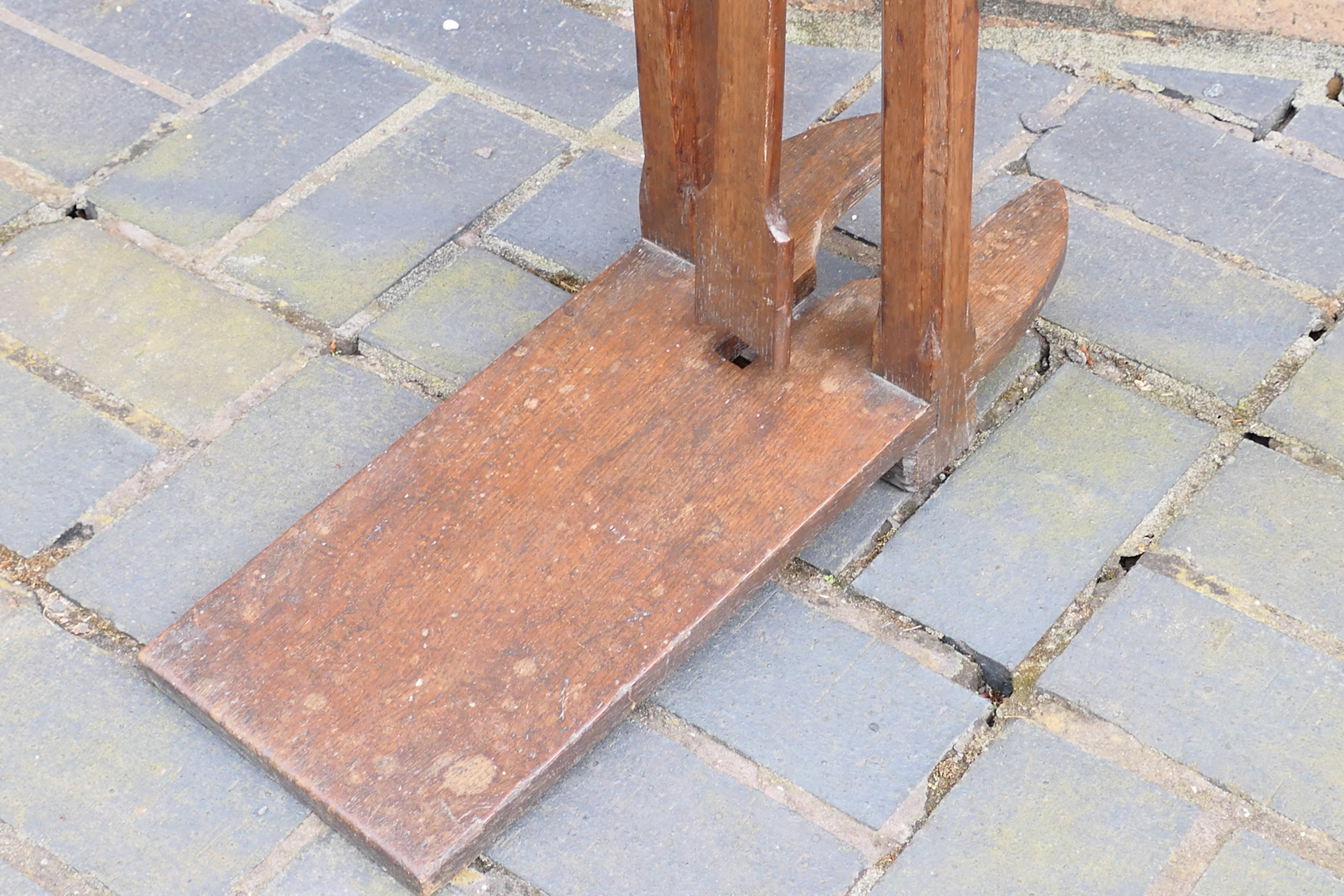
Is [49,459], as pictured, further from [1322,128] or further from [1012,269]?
[1322,128]

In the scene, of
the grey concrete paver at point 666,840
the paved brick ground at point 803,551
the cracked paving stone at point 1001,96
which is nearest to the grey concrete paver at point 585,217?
the paved brick ground at point 803,551

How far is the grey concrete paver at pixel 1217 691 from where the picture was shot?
1.61 meters

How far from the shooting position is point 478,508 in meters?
1.73

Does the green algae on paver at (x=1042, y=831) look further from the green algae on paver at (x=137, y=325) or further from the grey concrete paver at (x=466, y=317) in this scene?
the green algae on paver at (x=137, y=325)

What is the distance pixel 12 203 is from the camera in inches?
90.5

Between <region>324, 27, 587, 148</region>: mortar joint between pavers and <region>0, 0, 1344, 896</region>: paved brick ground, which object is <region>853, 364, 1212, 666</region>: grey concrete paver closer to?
<region>0, 0, 1344, 896</region>: paved brick ground

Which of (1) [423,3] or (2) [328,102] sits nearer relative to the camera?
(2) [328,102]

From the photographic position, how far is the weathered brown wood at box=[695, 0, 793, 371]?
156 centimetres

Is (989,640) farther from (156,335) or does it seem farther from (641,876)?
(156,335)

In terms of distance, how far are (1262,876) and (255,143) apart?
1.81 meters

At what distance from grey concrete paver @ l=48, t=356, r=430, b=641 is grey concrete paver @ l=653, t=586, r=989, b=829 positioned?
21.8 inches

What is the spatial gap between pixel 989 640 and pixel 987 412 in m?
0.38

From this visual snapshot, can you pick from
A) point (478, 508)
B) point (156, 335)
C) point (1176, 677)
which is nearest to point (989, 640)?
point (1176, 677)

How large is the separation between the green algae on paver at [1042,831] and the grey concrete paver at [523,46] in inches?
51.3
